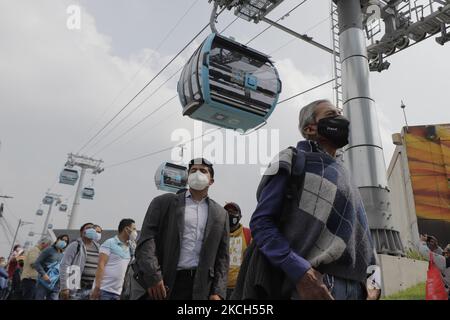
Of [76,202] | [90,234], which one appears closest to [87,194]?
[76,202]

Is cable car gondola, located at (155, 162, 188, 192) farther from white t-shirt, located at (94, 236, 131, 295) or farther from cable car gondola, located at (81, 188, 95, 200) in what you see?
cable car gondola, located at (81, 188, 95, 200)

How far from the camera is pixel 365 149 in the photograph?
22.8 feet

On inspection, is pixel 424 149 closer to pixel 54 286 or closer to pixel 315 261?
pixel 54 286

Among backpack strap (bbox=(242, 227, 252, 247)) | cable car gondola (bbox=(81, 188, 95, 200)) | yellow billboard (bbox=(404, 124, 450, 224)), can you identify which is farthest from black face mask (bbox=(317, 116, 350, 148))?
cable car gondola (bbox=(81, 188, 95, 200))

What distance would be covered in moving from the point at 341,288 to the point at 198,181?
5.32 feet

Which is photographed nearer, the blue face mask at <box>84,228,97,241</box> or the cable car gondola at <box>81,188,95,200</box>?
the blue face mask at <box>84,228,97,241</box>

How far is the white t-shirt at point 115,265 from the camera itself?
4.12 metres

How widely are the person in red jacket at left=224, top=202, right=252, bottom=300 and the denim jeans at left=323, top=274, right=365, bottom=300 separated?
97.7 inches

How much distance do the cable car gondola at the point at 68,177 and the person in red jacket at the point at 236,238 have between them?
28465 mm

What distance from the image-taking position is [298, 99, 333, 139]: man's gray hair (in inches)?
70.5

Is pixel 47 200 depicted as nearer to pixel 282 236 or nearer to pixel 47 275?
pixel 47 275

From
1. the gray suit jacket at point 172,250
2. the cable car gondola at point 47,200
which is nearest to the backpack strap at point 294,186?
the gray suit jacket at point 172,250

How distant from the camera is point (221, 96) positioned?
25.6 feet
